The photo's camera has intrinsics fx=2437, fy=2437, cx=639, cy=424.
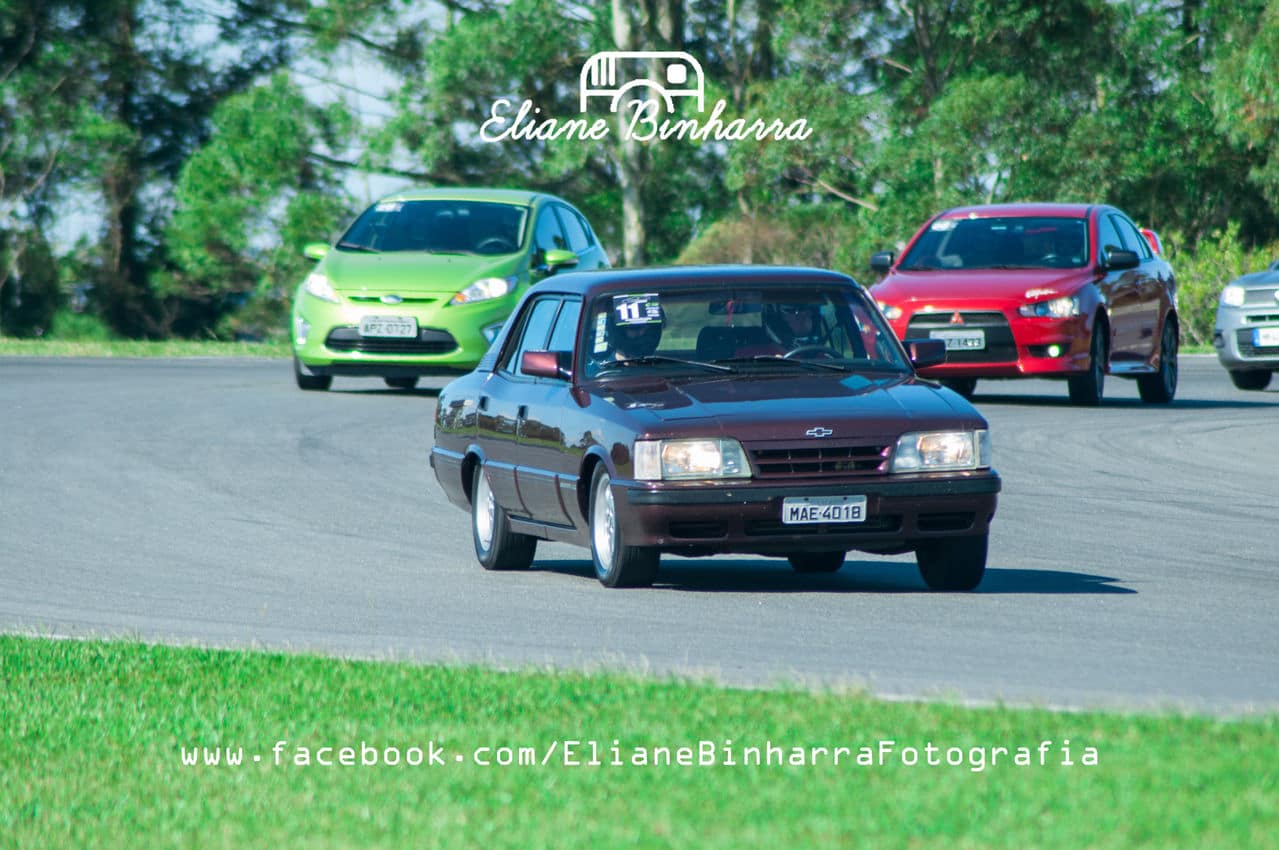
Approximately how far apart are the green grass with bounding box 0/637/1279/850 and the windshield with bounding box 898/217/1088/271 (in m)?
14.5

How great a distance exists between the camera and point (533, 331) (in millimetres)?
12109

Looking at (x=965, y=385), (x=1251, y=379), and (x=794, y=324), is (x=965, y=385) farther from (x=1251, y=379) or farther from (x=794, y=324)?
(x=794, y=324)

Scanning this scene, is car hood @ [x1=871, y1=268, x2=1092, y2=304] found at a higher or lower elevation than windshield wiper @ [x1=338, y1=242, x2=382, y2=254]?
lower

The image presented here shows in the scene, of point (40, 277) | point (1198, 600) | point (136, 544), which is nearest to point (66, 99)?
point (40, 277)

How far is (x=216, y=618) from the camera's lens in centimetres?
982

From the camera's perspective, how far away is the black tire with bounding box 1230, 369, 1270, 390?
968 inches

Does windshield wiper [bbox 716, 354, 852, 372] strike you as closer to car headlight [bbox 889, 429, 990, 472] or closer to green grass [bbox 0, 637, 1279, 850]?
car headlight [bbox 889, 429, 990, 472]

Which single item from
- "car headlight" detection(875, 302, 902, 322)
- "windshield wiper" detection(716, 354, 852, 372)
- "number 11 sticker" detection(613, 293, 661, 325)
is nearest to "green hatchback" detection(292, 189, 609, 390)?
"car headlight" detection(875, 302, 902, 322)

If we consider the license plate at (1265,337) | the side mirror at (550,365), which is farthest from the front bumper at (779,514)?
the license plate at (1265,337)

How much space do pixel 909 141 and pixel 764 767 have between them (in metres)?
39.4

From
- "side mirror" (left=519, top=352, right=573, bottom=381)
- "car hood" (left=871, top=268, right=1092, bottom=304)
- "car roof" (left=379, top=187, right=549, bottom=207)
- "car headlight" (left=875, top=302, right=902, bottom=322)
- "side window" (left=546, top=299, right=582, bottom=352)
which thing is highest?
A: "side window" (left=546, top=299, right=582, bottom=352)

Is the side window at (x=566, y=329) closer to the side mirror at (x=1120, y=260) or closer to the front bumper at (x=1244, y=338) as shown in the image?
the side mirror at (x=1120, y=260)

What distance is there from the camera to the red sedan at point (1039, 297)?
20.7 metres

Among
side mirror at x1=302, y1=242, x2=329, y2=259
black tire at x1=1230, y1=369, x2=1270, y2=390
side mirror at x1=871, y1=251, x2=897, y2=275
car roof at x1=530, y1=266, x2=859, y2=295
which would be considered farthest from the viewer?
black tire at x1=1230, y1=369, x2=1270, y2=390
